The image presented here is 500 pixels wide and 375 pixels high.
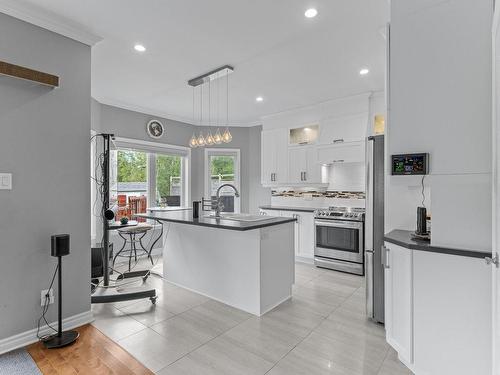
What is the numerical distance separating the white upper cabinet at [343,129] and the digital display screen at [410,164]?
8.14ft

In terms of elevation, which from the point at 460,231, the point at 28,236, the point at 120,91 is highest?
the point at 120,91

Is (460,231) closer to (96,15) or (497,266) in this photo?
(497,266)

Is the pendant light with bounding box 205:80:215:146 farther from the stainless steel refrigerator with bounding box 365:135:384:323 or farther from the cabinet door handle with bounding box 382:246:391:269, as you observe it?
the cabinet door handle with bounding box 382:246:391:269

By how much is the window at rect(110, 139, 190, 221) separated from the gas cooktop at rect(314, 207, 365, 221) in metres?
2.81

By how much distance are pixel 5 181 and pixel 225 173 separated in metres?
4.26

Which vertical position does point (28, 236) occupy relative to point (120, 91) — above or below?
below

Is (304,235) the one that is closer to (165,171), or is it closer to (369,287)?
(369,287)

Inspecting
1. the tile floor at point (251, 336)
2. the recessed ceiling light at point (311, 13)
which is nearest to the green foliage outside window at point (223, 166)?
the tile floor at point (251, 336)

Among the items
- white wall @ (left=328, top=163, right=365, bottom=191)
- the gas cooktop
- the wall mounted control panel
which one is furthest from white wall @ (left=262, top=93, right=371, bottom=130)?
the wall mounted control panel

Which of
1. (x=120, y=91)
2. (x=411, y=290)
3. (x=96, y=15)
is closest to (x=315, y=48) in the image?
(x=96, y=15)

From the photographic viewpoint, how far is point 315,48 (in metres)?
2.83

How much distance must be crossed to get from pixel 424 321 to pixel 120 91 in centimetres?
446

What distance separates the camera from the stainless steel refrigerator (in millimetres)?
2576

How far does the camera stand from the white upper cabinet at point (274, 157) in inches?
206
